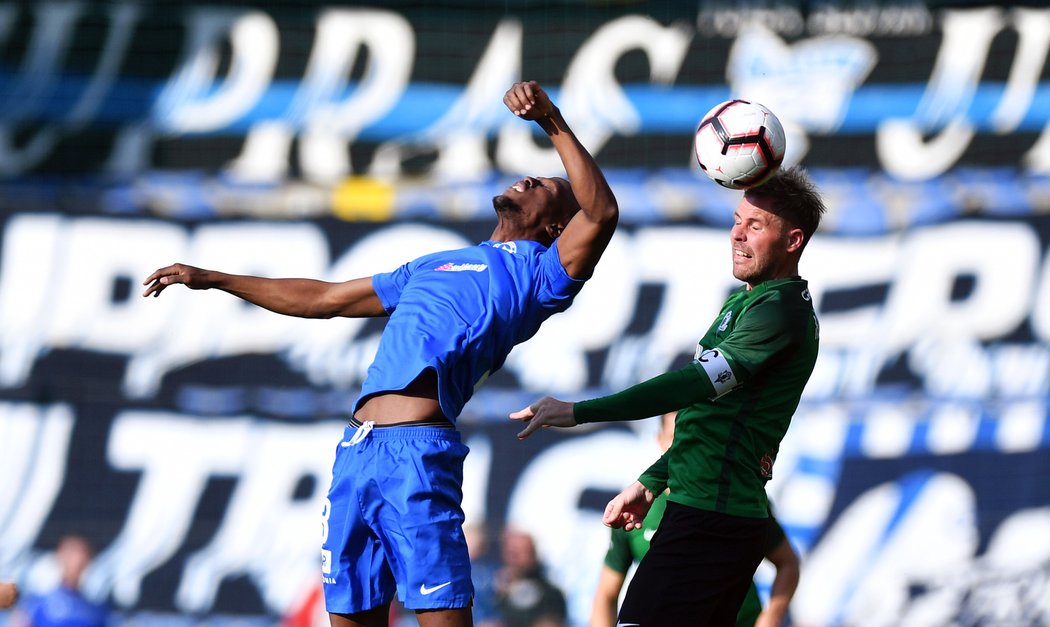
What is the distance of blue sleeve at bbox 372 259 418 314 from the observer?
198 inches

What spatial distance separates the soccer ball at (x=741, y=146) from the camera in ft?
15.5

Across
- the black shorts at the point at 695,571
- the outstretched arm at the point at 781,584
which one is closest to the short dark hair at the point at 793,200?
the black shorts at the point at 695,571

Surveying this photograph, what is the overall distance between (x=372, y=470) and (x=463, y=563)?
0.43 metres

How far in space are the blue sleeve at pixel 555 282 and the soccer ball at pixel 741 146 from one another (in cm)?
65

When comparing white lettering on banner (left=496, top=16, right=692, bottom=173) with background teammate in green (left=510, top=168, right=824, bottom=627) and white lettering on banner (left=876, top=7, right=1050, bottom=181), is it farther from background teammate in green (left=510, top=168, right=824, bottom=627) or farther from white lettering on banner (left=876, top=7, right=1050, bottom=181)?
background teammate in green (left=510, top=168, right=824, bottom=627)

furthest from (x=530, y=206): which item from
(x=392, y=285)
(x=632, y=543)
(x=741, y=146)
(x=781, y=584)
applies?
(x=781, y=584)

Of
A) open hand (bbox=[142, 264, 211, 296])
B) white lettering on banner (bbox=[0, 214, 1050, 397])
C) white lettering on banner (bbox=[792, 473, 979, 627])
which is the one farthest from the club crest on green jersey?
white lettering on banner (bbox=[792, 473, 979, 627])

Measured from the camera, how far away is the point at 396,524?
14.3ft

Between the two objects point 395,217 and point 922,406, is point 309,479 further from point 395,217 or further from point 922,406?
point 922,406

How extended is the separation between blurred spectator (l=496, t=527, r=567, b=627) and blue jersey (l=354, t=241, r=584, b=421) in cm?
465

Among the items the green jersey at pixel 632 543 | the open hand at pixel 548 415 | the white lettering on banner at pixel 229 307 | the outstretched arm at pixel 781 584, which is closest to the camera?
the open hand at pixel 548 415

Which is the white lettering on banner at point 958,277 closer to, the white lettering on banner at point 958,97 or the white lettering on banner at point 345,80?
the white lettering on banner at point 958,97

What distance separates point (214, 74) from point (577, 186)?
6.25 metres

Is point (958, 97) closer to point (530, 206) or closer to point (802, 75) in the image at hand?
point (802, 75)
